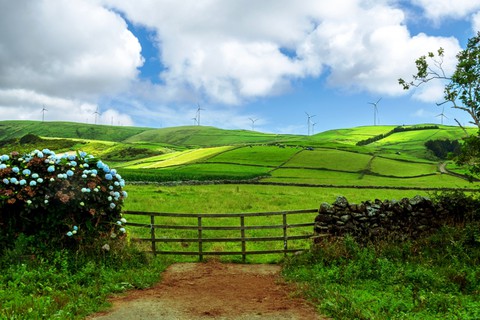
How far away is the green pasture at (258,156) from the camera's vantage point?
3140 inches

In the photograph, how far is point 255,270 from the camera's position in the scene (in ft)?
41.5

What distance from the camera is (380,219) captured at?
45.3ft

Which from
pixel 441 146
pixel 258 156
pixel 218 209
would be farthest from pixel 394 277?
pixel 441 146

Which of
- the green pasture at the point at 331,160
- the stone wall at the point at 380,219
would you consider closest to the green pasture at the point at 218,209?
the stone wall at the point at 380,219

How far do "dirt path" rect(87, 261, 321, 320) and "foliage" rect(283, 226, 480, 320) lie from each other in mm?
642

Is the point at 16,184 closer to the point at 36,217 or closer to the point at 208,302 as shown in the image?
the point at 36,217

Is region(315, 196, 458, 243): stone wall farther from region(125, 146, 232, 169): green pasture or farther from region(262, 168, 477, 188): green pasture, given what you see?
region(125, 146, 232, 169): green pasture

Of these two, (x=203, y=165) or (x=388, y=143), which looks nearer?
(x=203, y=165)

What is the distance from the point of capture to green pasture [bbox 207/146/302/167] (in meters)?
79.8

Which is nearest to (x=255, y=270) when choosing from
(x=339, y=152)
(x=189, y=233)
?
(x=189, y=233)

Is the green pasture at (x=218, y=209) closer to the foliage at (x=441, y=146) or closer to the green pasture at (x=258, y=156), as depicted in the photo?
the green pasture at (x=258, y=156)

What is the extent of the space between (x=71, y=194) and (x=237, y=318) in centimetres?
613

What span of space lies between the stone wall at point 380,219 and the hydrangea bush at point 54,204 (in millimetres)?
7002

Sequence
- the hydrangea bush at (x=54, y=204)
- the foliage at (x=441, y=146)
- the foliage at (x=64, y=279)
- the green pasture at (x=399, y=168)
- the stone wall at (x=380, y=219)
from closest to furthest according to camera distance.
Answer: the foliage at (x=64, y=279) → the hydrangea bush at (x=54, y=204) → the stone wall at (x=380, y=219) → the green pasture at (x=399, y=168) → the foliage at (x=441, y=146)
